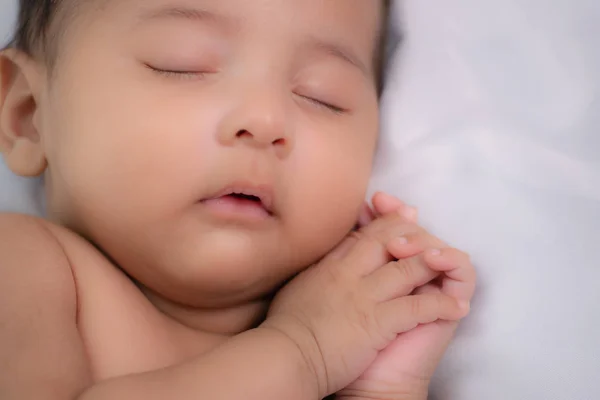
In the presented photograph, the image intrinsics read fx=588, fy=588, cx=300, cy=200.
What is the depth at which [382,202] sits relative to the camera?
43.8 inches

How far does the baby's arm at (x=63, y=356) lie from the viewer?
0.71 meters

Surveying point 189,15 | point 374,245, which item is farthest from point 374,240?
point 189,15

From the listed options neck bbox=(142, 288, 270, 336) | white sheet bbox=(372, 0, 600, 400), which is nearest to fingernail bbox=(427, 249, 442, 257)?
white sheet bbox=(372, 0, 600, 400)

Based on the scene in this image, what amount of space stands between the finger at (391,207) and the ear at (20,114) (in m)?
0.62

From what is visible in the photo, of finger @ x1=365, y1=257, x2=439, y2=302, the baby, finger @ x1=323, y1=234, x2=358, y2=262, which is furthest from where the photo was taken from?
finger @ x1=323, y1=234, x2=358, y2=262

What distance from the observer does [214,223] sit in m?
0.88

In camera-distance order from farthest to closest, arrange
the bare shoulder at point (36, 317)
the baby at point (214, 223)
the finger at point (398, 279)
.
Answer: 1. the finger at point (398, 279)
2. the baby at point (214, 223)
3. the bare shoulder at point (36, 317)

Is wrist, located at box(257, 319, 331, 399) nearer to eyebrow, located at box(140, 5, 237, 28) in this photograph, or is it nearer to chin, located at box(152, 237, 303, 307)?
chin, located at box(152, 237, 303, 307)

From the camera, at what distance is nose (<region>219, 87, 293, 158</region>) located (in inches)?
33.9

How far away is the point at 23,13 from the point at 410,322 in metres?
1.00

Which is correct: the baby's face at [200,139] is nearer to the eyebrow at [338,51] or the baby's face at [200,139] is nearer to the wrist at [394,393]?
the eyebrow at [338,51]

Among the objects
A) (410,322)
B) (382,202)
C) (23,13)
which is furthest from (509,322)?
(23,13)

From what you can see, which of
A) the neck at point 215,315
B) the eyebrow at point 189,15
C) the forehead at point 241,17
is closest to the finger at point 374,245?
the neck at point 215,315

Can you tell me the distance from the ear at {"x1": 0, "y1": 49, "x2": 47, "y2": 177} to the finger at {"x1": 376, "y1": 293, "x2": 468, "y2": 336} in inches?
26.3
